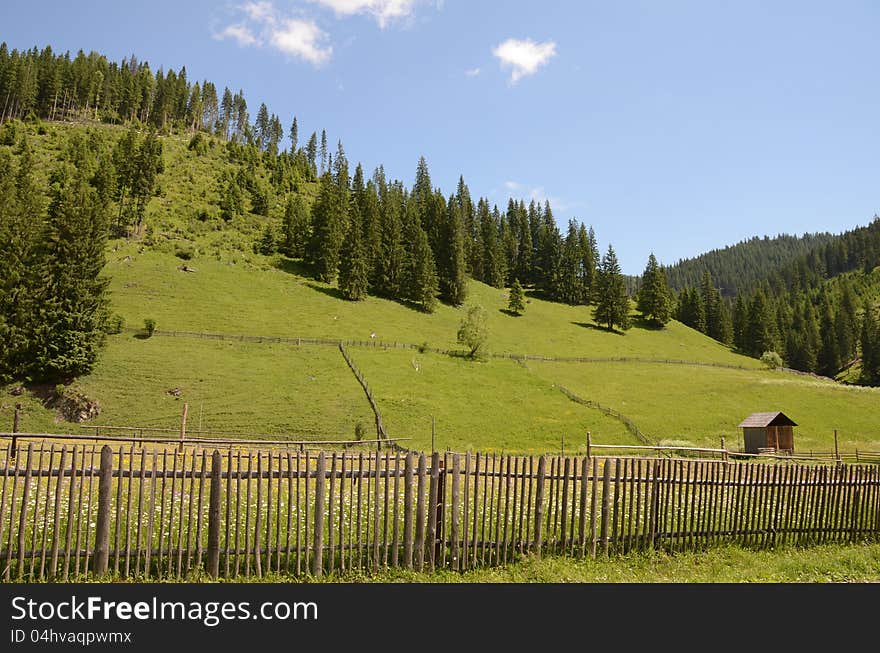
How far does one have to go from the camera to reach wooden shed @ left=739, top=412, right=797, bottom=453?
4831 centimetres

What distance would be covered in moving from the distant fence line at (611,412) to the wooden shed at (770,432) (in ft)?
29.3

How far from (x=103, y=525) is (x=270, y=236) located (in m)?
106

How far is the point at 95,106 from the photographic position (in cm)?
15900

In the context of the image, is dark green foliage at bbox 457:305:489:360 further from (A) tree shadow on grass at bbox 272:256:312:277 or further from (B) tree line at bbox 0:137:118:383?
(B) tree line at bbox 0:137:118:383

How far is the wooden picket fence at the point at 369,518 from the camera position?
32.2 feet

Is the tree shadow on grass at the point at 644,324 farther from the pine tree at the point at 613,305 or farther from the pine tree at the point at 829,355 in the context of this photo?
the pine tree at the point at 829,355

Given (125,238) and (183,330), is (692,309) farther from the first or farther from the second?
(125,238)

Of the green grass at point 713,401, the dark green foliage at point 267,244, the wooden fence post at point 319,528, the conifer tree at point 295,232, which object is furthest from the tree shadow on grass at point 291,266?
the wooden fence post at point 319,528

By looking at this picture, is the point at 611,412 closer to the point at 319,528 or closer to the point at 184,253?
the point at 319,528

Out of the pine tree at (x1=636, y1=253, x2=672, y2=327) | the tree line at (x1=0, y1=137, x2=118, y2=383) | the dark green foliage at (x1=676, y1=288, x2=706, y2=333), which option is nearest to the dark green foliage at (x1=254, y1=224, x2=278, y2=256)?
the tree line at (x1=0, y1=137, x2=118, y2=383)

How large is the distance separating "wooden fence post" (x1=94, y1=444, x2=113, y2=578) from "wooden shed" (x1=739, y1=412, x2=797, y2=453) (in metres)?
50.8

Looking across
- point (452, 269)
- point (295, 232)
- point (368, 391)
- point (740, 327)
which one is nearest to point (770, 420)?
point (368, 391)
